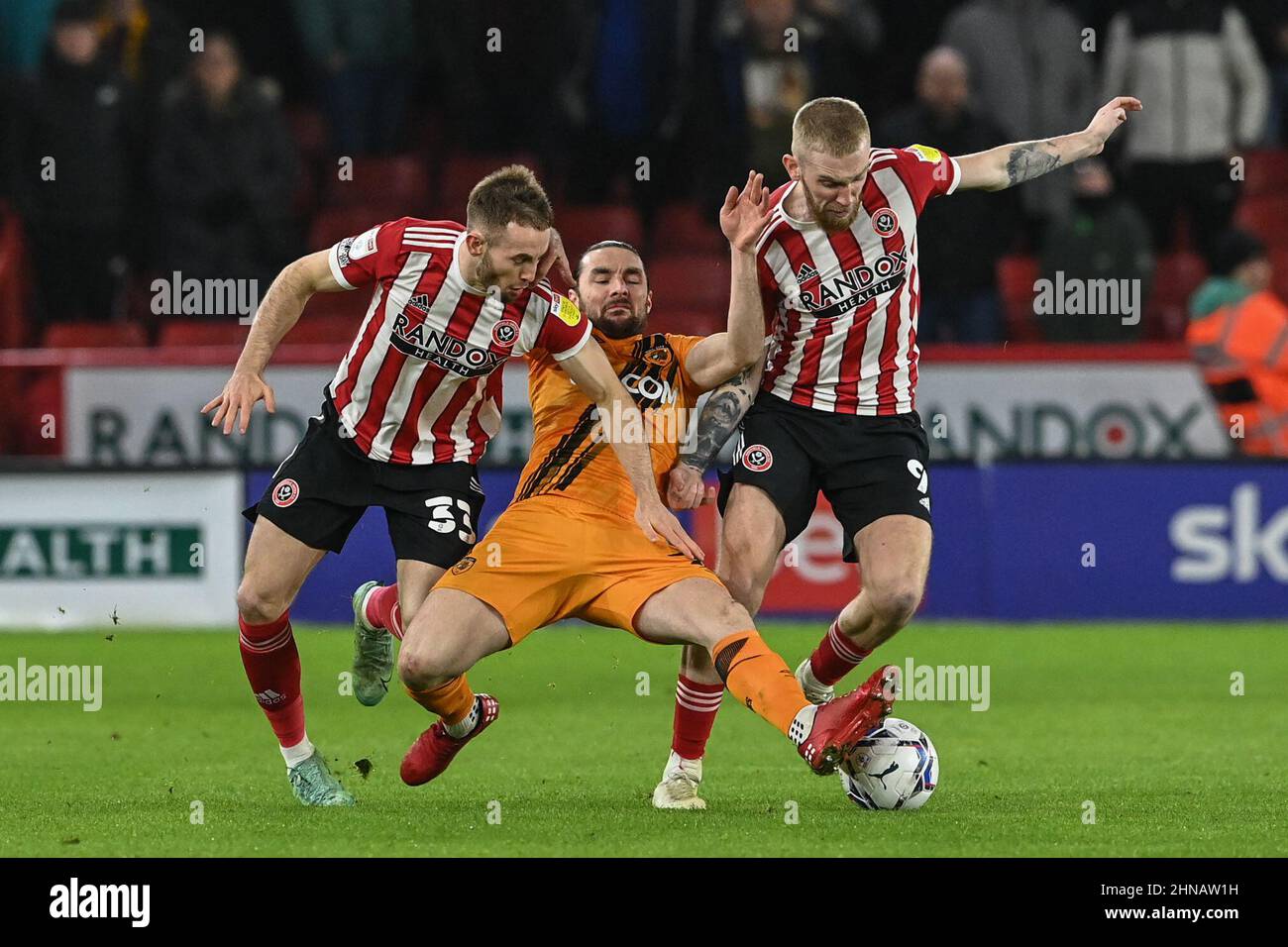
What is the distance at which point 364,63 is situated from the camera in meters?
14.6

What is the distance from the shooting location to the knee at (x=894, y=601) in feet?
23.2

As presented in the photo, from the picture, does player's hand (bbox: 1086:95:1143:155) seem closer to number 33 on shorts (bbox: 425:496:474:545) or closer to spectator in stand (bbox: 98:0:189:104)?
number 33 on shorts (bbox: 425:496:474:545)

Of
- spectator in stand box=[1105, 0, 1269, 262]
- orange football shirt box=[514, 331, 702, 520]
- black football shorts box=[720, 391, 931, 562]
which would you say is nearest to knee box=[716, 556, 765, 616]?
black football shorts box=[720, 391, 931, 562]

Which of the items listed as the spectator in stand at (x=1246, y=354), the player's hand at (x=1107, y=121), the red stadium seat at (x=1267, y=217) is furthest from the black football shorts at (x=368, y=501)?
the red stadium seat at (x=1267, y=217)

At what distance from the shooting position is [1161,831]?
615 cm

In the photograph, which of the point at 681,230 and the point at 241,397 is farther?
the point at 681,230

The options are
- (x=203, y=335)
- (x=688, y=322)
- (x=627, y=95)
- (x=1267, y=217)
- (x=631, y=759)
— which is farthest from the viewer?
(x=1267, y=217)

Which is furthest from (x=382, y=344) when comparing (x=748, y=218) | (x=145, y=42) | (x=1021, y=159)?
(x=145, y=42)

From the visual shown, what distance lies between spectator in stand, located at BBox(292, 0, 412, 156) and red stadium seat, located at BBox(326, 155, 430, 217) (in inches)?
4.2

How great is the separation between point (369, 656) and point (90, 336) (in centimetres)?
700

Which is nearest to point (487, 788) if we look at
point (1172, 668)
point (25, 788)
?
point (25, 788)

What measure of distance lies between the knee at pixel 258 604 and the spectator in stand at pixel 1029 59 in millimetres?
8555

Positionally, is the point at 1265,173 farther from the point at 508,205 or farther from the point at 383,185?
the point at 508,205

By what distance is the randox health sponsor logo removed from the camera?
12.0 metres
